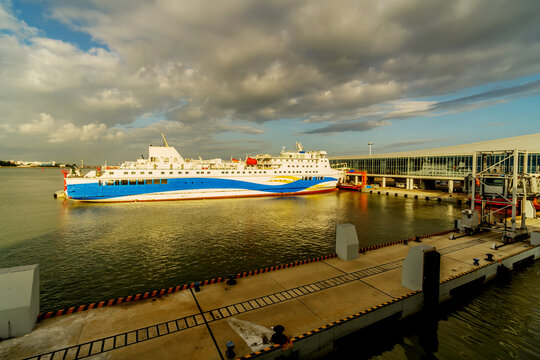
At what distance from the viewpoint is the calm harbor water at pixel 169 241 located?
14.1 metres

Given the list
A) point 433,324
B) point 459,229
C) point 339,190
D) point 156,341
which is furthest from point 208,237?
point 339,190

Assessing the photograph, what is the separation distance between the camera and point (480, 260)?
47.2ft

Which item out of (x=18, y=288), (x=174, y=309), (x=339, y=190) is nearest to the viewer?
(x=18, y=288)

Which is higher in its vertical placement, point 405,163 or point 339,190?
point 405,163

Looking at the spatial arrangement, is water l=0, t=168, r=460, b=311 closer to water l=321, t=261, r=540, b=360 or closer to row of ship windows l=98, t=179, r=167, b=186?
row of ship windows l=98, t=179, r=167, b=186

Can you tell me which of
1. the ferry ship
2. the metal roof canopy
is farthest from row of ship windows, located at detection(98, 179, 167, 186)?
the metal roof canopy

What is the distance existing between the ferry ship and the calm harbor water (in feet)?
22.3

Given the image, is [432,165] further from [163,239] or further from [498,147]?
[163,239]

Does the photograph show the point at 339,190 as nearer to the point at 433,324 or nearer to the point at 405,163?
the point at 405,163

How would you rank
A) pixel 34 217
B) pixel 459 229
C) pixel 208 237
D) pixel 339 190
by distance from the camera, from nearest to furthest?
pixel 459 229, pixel 208 237, pixel 34 217, pixel 339 190

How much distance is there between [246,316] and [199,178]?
4340cm

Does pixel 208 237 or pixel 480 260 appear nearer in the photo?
pixel 480 260

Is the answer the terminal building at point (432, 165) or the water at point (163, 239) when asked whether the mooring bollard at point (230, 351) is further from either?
the terminal building at point (432, 165)

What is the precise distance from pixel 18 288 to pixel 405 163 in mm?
71456
